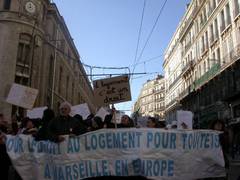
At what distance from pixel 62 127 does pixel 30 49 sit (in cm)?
2268

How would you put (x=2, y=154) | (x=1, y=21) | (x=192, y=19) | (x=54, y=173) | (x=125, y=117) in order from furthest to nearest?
(x=192, y=19) < (x=1, y=21) < (x=125, y=117) < (x=2, y=154) < (x=54, y=173)

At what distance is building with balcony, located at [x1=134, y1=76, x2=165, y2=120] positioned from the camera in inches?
4171

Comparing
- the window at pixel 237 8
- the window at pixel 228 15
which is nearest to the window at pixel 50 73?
the window at pixel 228 15

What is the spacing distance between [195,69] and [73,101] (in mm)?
16189

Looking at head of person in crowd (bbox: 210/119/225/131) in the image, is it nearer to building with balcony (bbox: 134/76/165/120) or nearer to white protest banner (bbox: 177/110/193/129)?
white protest banner (bbox: 177/110/193/129)

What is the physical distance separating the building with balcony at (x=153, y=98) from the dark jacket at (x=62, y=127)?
95517mm

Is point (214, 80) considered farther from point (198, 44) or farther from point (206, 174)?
point (206, 174)

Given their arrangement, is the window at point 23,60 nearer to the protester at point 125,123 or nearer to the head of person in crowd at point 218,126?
the protester at point 125,123

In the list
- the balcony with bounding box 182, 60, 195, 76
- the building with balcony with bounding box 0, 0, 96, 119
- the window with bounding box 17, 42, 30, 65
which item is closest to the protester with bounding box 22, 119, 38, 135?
the building with balcony with bounding box 0, 0, 96, 119

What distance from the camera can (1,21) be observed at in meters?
26.6

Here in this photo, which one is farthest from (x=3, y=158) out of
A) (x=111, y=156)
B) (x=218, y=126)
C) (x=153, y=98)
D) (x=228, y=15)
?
(x=153, y=98)

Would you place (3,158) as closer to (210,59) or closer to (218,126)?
(218,126)

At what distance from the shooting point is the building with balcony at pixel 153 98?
10594 centimetres

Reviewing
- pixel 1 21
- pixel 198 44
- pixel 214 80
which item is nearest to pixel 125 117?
pixel 1 21
